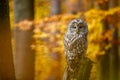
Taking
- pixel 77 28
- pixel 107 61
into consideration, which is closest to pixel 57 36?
pixel 107 61

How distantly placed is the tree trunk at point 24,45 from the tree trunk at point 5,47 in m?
3.33

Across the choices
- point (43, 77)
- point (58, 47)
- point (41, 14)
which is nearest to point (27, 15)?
point (58, 47)

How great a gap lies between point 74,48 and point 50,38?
25.6ft

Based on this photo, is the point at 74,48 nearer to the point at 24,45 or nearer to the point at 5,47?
the point at 5,47

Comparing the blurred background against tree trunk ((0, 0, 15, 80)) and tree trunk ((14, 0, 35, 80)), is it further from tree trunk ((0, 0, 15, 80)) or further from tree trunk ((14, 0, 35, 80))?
tree trunk ((0, 0, 15, 80))

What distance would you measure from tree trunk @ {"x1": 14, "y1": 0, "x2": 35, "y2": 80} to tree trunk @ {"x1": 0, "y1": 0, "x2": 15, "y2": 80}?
131 inches

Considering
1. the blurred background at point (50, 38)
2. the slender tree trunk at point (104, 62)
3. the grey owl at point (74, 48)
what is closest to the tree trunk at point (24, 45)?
the blurred background at point (50, 38)

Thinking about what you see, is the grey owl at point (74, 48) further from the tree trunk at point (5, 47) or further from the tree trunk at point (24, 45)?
the tree trunk at point (24, 45)

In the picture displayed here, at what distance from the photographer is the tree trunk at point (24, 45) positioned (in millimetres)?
9430

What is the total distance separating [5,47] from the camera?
19.0 ft

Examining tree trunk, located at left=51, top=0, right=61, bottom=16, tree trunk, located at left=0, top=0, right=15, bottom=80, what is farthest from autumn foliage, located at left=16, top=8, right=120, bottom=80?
tree trunk, located at left=0, top=0, right=15, bottom=80

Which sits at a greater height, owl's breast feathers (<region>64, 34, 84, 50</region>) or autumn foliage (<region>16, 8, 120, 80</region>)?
owl's breast feathers (<region>64, 34, 84, 50</region>)

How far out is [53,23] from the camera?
11.7m

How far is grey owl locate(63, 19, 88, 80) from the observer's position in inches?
181
